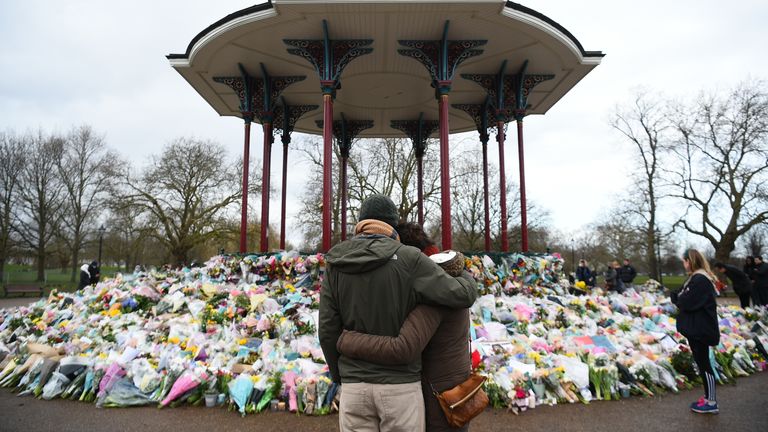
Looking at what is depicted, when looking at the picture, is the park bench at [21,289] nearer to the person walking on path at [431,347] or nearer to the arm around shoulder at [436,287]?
the person walking on path at [431,347]

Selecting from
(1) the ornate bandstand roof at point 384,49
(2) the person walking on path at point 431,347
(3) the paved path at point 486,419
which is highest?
(1) the ornate bandstand roof at point 384,49

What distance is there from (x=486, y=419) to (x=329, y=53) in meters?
8.51

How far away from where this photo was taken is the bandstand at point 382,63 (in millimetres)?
9172

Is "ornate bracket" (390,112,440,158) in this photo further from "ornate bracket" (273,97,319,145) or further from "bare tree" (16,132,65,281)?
"bare tree" (16,132,65,281)

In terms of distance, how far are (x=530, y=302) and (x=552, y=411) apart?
399 centimetres

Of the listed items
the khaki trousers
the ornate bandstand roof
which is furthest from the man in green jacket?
the ornate bandstand roof

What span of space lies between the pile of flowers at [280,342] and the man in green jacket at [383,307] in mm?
3181

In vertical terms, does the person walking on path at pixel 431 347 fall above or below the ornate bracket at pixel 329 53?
below

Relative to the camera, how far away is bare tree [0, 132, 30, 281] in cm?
2656

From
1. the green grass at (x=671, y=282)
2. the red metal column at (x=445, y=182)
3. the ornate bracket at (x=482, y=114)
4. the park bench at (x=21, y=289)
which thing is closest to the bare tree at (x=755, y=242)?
the green grass at (x=671, y=282)

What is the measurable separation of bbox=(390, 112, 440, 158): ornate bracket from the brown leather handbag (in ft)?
46.6

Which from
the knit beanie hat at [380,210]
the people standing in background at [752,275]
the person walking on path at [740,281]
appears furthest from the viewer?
the people standing in background at [752,275]

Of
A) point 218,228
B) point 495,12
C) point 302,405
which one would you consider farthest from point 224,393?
point 218,228

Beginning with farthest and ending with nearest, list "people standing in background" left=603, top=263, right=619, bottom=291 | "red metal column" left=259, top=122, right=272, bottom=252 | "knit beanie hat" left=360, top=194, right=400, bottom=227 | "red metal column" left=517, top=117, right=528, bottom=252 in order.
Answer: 1. "people standing in background" left=603, top=263, right=619, bottom=291
2. "red metal column" left=517, top=117, right=528, bottom=252
3. "red metal column" left=259, top=122, right=272, bottom=252
4. "knit beanie hat" left=360, top=194, right=400, bottom=227
